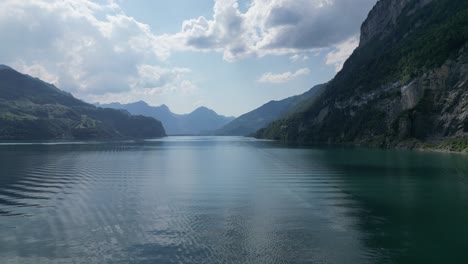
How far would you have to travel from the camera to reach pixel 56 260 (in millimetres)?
28516

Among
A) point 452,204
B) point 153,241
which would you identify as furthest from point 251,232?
point 452,204

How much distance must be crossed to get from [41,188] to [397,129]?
534ft

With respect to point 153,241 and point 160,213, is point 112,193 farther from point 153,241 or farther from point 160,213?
point 153,241

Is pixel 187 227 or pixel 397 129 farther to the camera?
pixel 397 129

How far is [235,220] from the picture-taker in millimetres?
40969

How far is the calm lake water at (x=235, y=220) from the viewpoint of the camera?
30.0m

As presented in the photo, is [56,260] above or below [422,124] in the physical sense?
below

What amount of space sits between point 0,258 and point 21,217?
13.6m

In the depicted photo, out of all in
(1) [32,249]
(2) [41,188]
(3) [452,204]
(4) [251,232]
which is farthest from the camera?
(2) [41,188]

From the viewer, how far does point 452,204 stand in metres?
48.2

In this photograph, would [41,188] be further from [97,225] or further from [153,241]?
[153,241]

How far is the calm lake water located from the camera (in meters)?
30.0

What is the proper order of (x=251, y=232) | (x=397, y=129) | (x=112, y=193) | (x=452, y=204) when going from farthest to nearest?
(x=397, y=129)
(x=112, y=193)
(x=452, y=204)
(x=251, y=232)

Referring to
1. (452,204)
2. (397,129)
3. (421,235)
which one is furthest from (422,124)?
(421,235)
